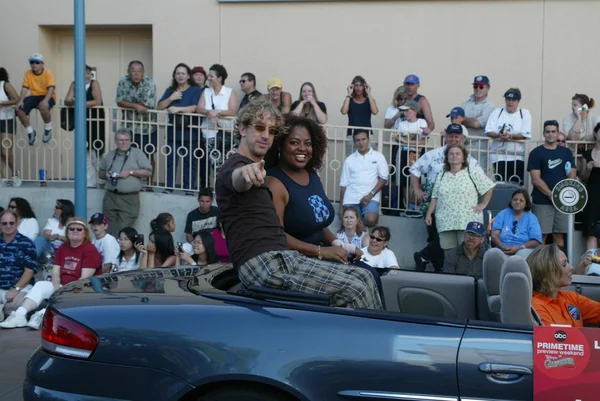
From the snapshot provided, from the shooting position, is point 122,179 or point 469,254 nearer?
point 469,254

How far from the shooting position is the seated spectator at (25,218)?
35.6 ft

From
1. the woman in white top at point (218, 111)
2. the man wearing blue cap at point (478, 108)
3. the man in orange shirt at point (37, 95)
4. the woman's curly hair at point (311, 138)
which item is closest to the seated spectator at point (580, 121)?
the man wearing blue cap at point (478, 108)

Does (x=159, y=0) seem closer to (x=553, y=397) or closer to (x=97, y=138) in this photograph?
(x=97, y=138)

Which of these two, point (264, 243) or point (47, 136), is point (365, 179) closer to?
point (47, 136)

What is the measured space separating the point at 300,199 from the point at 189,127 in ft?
23.6

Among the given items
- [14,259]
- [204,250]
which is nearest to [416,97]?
[204,250]

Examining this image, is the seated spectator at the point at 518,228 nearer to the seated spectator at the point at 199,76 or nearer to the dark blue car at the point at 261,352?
the seated spectator at the point at 199,76

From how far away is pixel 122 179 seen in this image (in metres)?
11.4

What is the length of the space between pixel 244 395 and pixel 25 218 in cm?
775

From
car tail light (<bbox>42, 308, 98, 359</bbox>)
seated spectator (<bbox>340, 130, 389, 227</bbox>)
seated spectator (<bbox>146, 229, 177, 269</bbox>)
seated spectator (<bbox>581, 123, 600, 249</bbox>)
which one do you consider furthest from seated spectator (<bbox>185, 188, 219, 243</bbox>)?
car tail light (<bbox>42, 308, 98, 359</bbox>)

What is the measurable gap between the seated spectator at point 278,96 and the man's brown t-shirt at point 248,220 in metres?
7.41

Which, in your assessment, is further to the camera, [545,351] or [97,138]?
[97,138]

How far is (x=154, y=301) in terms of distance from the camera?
418 cm

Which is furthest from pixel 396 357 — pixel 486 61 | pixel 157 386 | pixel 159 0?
pixel 159 0
